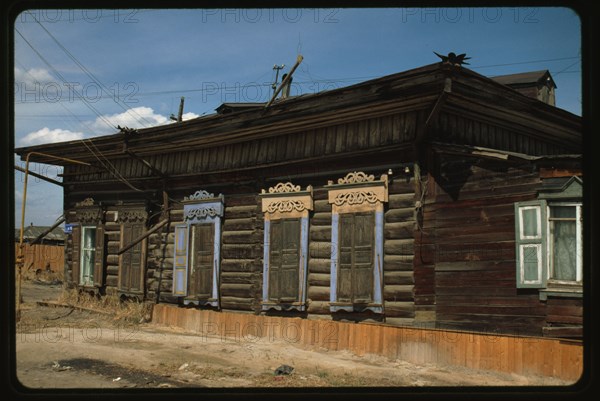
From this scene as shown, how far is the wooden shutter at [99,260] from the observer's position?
1574cm

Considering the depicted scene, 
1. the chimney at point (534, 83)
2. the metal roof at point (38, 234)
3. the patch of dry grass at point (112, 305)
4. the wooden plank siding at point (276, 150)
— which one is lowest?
the patch of dry grass at point (112, 305)

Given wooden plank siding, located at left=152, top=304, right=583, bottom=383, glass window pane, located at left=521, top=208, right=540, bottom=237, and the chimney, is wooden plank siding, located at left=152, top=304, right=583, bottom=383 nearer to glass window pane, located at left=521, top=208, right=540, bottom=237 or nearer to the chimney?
glass window pane, located at left=521, top=208, right=540, bottom=237

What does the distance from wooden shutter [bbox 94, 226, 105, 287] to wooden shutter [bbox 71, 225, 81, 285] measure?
0.94 metres

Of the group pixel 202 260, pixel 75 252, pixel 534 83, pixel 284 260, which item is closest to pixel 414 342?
pixel 284 260

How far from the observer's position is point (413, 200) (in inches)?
388

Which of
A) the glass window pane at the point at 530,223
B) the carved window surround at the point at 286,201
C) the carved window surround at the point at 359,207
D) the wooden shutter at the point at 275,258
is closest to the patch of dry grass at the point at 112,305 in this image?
the wooden shutter at the point at 275,258

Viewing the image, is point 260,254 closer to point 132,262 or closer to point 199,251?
point 199,251

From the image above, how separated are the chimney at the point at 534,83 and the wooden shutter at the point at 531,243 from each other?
12.4 meters

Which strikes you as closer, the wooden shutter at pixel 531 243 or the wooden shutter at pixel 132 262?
the wooden shutter at pixel 531 243

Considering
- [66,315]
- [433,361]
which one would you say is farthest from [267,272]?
[66,315]

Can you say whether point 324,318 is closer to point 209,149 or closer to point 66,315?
point 209,149

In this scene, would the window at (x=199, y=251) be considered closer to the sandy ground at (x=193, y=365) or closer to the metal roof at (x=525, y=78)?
the sandy ground at (x=193, y=365)

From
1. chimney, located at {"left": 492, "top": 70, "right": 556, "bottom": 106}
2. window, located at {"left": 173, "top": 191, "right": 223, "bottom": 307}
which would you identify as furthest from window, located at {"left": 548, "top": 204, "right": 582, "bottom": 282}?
chimney, located at {"left": 492, "top": 70, "right": 556, "bottom": 106}

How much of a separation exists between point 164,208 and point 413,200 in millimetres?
6954
